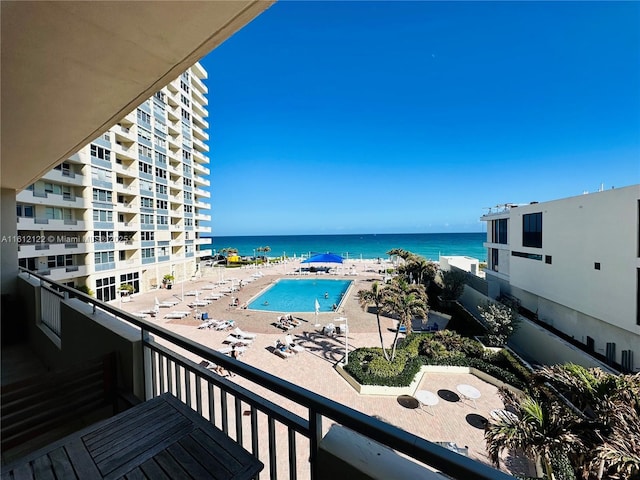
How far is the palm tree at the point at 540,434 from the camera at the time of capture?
15.0ft

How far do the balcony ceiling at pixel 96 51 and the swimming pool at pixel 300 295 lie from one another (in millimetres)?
17576

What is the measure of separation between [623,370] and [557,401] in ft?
26.2

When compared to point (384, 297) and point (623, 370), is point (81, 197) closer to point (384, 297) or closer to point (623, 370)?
point (384, 297)

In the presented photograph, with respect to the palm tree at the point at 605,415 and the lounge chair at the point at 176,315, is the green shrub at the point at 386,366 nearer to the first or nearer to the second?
the palm tree at the point at 605,415

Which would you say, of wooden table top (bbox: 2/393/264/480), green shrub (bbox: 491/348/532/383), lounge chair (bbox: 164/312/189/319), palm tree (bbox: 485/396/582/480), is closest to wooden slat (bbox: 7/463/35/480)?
wooden table top (bbox: 2/393/264/480)

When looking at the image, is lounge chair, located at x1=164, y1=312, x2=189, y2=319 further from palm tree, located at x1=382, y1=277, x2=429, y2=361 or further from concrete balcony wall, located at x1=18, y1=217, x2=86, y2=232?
palm tree, located at x1=382, y1=277, x2=429, y2=361

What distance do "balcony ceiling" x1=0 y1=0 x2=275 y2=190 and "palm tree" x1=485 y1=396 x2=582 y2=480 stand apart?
662cm

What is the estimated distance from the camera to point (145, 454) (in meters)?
1.74

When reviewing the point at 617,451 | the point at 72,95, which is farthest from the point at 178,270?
the point at 617,451

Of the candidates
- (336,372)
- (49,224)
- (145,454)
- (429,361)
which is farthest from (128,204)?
(145,454)

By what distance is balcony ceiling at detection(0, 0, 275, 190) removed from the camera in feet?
5.96

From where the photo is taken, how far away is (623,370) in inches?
393

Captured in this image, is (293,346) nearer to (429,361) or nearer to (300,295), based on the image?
(429,361)

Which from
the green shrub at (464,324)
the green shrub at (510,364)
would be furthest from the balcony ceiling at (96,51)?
the green shrub at (464,324)
